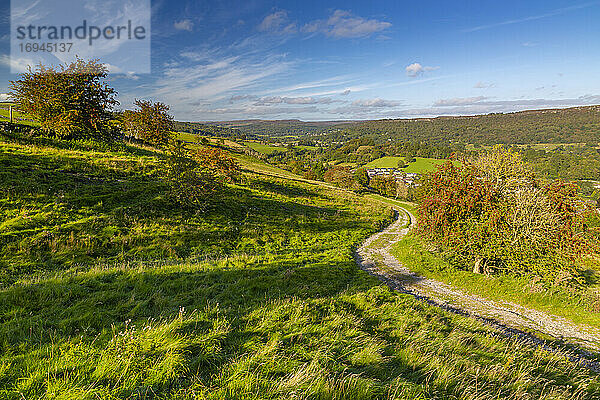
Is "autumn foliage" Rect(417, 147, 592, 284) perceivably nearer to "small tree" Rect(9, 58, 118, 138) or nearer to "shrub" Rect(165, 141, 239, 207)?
"shrub" Rect(165, 141, 239, 207)

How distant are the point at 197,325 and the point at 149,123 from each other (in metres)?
42.0

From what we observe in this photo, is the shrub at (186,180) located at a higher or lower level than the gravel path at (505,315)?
higher

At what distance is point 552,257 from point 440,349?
40.7 feet

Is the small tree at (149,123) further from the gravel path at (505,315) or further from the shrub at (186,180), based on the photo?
the gravel path at (505,315)

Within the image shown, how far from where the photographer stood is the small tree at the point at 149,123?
125 ft

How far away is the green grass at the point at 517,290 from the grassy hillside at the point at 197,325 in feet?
19.5

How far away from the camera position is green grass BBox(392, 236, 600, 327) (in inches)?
488

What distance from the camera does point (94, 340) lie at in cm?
448

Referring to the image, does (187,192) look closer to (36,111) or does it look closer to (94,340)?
(94,340)

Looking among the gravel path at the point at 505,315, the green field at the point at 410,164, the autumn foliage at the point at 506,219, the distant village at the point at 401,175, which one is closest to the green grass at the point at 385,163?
the green field at the point at 410,164

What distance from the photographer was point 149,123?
127 feet

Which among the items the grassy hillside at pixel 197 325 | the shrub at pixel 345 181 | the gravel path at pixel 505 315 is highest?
the shrub at pixel 345 181

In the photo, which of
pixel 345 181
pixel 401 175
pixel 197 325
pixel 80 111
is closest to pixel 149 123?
pixel 80 111

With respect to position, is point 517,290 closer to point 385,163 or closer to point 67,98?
point 67,98
